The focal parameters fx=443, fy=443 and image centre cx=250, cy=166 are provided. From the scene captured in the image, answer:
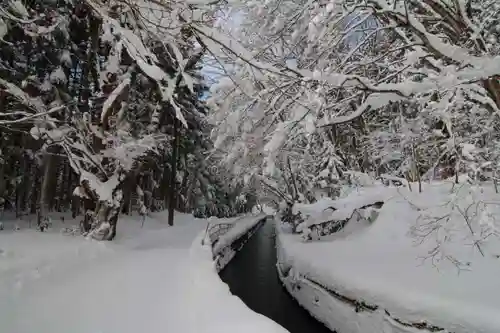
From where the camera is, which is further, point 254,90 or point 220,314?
point 254,90

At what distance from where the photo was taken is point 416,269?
7.88 m

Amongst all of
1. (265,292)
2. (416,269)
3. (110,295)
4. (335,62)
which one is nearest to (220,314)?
(110,295)

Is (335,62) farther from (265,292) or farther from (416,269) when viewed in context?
(265,292)

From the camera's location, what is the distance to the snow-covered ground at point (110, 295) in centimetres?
398

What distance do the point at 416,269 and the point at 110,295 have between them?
17.3ft

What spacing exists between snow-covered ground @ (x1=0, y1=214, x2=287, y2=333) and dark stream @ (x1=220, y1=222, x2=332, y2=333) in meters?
3.62

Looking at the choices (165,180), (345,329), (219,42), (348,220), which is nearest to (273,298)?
(348,220)

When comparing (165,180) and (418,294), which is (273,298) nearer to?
(418,294)

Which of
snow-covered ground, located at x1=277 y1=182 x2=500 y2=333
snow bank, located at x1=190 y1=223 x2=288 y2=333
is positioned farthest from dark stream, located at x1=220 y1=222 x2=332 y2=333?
snow bank, located at x1=190 y1=223 x2=288 y2=333

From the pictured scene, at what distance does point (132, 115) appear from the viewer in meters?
15.9

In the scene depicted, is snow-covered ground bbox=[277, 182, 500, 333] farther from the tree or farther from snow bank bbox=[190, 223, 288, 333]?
snow bank bbox=[190, 223, 288, 333]

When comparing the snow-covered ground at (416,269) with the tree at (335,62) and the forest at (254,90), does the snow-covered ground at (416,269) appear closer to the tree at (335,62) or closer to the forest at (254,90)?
the forest at (254,90)

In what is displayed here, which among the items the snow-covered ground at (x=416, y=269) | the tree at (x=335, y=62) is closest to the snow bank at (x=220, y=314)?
the tree at (x=335, y=62)

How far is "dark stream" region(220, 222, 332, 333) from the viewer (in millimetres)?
10703
